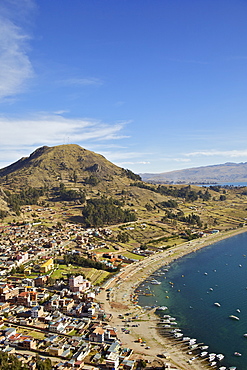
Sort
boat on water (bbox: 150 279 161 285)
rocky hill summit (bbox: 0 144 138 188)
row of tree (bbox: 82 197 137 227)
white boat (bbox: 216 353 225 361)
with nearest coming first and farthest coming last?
1. white boat (bbox: 216 353 225 361)
2. boat on water (bbox: 150 279 161 285)
3. row of tree (bbox: 82 197 137 227)
4. rocky hill summit (bbox: 0 144 138 188)

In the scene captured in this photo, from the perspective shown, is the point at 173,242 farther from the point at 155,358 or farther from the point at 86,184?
the point at 86,184

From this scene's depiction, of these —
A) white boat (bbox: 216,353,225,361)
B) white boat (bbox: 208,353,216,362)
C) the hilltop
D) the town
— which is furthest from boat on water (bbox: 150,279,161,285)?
the hilltop

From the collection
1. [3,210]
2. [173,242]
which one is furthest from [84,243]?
[3,210]

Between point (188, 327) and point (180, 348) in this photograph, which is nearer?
point (180, 348)

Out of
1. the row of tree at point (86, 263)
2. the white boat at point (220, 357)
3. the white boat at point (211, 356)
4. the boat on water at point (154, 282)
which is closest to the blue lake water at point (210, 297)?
the white boat at point (220, 357)

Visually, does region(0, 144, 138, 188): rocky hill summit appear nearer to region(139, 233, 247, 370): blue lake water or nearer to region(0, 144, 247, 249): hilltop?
region(0, 144, 247, 249): hilltop

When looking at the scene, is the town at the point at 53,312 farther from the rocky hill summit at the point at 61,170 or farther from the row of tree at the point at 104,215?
the rocky hill summit at the point at 61,170
